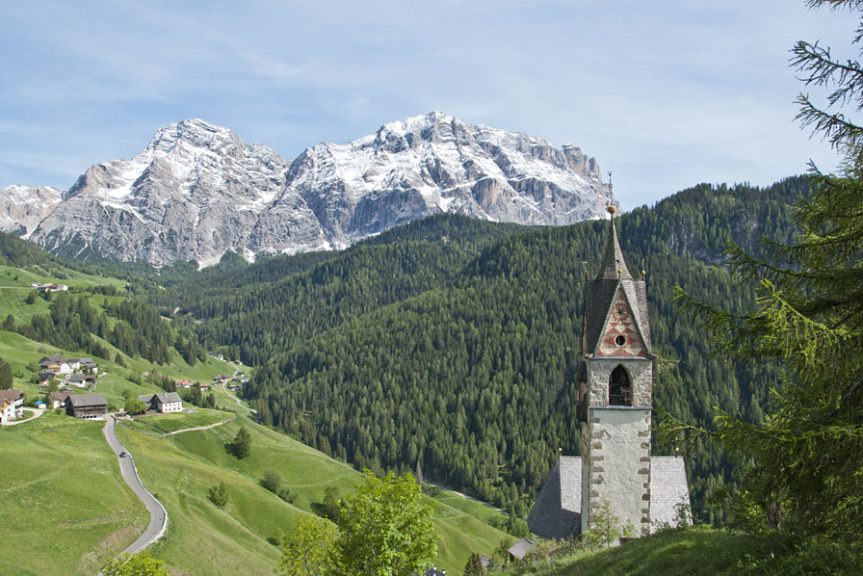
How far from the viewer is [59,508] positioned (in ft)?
263

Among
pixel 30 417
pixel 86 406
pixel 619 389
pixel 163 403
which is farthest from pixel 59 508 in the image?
→ pixel 163 403

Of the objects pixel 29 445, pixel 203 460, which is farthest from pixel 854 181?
pixel 203 460

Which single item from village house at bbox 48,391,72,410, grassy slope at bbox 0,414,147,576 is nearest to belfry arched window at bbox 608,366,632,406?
grassy slope at bbox 0,414,147,576

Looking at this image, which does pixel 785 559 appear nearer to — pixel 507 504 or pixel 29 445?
pixel 29 445

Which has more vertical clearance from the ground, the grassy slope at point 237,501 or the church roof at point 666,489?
the church roof at point 666,489

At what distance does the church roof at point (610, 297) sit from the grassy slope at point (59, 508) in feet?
196

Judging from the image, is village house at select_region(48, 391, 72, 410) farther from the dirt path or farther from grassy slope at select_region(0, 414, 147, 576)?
grassy slope at select_region(0, 414, 147, 576)

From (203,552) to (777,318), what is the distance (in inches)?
3269

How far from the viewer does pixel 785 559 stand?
58.8 ft

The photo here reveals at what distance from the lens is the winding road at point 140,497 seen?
77.4 metres

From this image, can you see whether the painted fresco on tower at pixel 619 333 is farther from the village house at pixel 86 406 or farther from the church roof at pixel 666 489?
the village house at pixel 86 406

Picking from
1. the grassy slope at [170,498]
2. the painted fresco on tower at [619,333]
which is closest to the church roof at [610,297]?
the painted fresco on tower at [619,333]

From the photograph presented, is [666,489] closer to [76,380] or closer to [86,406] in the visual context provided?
[86,406]

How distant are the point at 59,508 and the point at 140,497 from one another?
40.3ft
